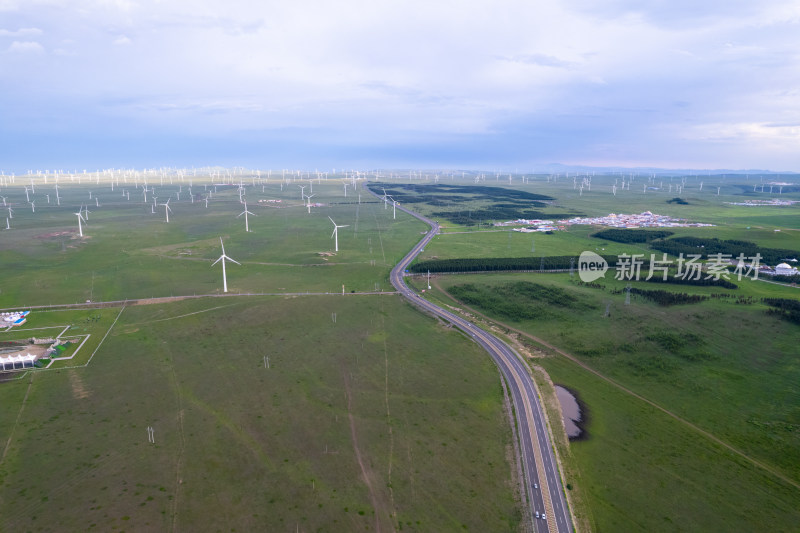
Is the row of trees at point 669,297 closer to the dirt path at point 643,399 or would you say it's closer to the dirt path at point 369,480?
Result: the dirt path at point 643,399

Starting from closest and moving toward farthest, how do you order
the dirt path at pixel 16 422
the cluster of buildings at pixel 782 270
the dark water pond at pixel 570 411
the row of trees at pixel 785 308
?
the dirt path at pixel 16 422
the dark water pond at pixel 570 411
the row of trees at pixel 785 308
the cluster of buildings at pixel 782 270

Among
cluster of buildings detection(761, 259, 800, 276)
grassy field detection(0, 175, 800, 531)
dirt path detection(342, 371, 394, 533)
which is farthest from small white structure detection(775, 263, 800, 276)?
dirt path detection(342, 371, 394, 533)

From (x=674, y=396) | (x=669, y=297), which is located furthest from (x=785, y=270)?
(x=674, y=396)

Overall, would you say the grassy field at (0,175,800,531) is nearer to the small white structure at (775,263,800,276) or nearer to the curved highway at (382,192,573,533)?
the curved highway at (382,192,573,533)

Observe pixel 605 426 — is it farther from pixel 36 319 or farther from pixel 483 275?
pixel 36 319

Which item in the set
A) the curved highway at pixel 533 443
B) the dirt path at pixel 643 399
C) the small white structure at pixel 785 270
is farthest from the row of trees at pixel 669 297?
the curved highway at pixel 533 443

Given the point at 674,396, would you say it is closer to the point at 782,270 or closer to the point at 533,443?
the point at 533,443
